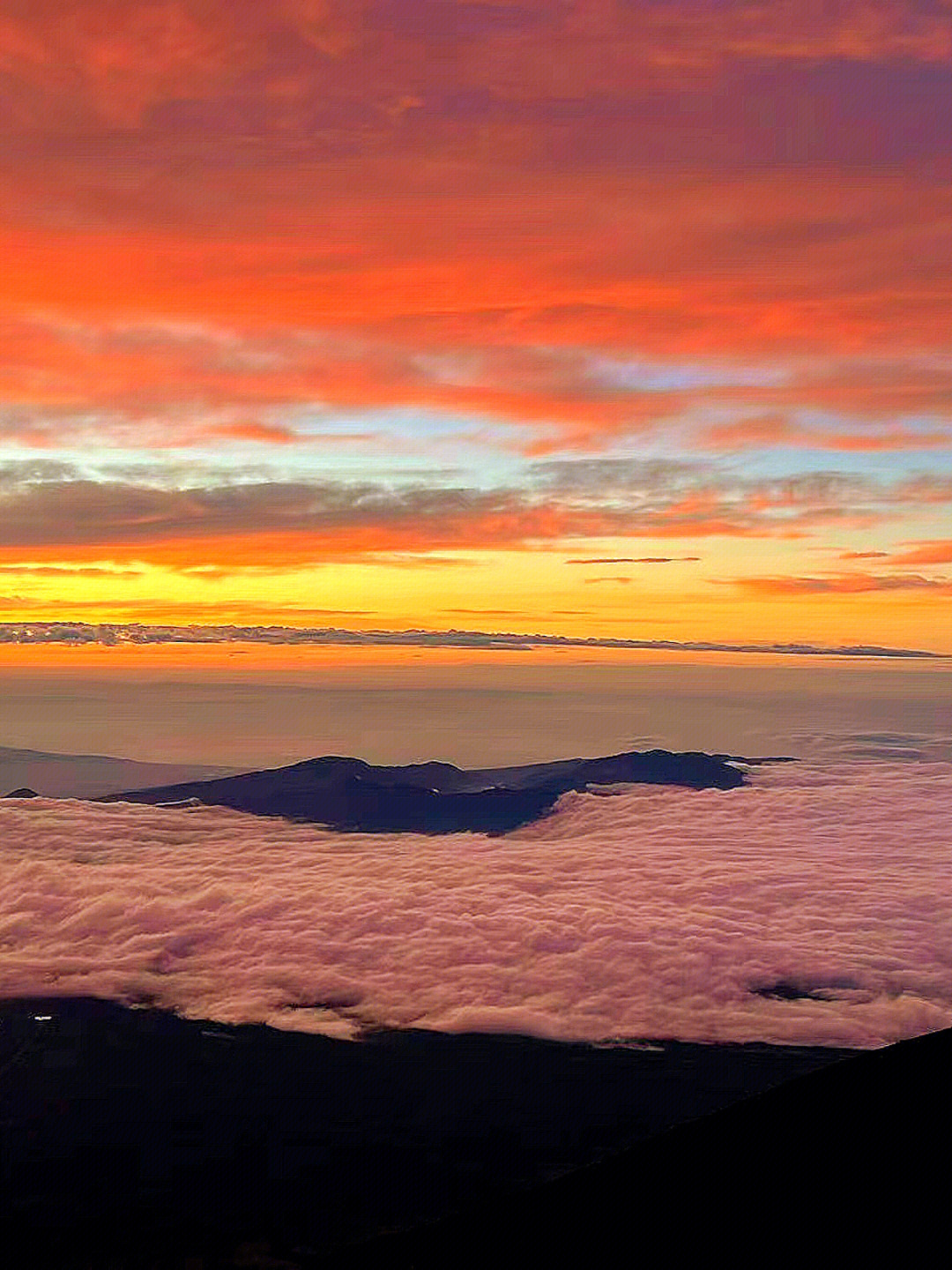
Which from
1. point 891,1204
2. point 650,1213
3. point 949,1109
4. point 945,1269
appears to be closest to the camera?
point 945,1269

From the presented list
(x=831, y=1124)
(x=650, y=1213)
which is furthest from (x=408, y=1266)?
(x=831, y=1124)

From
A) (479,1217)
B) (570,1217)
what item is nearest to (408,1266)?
(479,1217)

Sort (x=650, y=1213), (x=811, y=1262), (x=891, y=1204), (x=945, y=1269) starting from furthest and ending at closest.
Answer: (x=650, y=1213), (x=891, y=1204), (x=811, y=1262), (x=945, y=1269)

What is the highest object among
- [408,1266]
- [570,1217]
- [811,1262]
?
[811,1262]

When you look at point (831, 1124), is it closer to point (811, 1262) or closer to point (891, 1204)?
point (891, 1204)

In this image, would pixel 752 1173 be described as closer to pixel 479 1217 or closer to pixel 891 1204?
pixel 891 1204

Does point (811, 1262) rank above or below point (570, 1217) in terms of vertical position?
above

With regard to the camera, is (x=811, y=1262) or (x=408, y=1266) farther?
(x=408, y=1266)

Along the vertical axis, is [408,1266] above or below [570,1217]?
below

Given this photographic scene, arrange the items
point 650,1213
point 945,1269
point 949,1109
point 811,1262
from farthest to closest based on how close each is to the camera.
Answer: point 949,1109, point 650,1213, point 811,1262, point 945,1269
